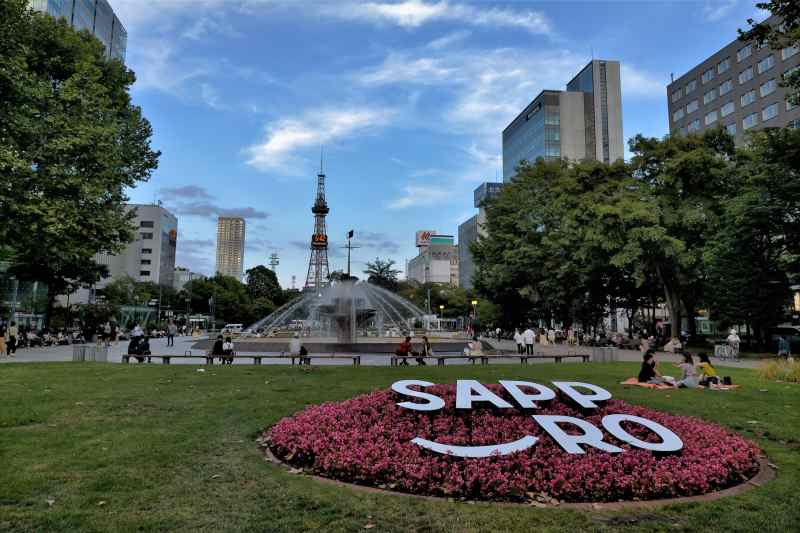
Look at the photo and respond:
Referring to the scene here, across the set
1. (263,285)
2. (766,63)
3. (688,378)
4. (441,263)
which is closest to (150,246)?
(263,285)

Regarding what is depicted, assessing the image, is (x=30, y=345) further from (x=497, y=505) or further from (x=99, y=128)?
(x=497, y=505)

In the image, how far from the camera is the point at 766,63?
237ft

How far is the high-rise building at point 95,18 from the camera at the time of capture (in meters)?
68.0

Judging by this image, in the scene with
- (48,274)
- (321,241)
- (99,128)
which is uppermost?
(321,241)

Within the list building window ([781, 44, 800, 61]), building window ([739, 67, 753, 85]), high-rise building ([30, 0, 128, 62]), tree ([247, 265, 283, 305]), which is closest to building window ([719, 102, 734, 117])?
building window ([739, 67, 753, 85])

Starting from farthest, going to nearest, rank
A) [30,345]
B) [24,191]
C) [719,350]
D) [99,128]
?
[30,345] → [719,350] → [99,128] → [24,191]

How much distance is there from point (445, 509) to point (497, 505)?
613mm

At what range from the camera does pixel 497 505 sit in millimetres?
5781

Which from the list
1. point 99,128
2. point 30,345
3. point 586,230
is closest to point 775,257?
point 586,230

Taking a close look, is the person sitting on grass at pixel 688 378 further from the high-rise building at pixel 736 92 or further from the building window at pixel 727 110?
the building window at pixel 727 110

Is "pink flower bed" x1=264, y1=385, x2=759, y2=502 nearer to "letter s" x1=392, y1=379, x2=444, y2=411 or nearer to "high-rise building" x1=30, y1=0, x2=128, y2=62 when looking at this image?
"letter s" x1=392, y1=379, x2=444, y2=411

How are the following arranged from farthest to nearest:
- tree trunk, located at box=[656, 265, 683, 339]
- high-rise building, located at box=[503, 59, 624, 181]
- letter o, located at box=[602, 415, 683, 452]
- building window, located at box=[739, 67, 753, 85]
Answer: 1. high-rise building, located at box=[503, 59, 624, 181]
2. building window, located at box=[739, 67, 753, 85]
3. tree trunk, located at box=[656, 265, 683, 339]
4. letter o, located at box=[602, 415, 683, 452]

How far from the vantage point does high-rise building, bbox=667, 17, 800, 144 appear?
70000 mm

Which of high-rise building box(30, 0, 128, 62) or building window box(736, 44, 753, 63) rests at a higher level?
high-rise building box(30, 0, 128, 62)
